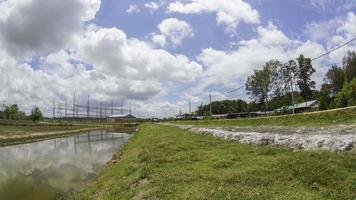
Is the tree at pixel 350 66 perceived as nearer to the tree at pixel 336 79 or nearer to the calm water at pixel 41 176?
the tree at pixel 336 79

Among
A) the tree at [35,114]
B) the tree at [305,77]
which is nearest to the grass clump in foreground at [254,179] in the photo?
the tree at [305,77]

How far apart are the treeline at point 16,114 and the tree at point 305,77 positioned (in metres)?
114

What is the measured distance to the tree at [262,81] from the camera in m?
95.5

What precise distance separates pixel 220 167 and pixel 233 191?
3.76 meters

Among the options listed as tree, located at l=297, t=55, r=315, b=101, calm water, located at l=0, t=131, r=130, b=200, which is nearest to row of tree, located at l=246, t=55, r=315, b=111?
tree, located at l=297, t=55, r=315, b=101

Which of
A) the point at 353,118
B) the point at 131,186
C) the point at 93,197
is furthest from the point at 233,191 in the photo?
the point at 353,118

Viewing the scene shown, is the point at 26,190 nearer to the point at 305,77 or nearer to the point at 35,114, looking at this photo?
the point at 305,77

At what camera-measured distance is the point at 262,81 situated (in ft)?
324

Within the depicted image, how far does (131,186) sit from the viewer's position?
592 inches

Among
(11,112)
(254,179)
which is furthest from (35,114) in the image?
(254,179)

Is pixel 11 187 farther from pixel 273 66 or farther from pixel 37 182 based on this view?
pixel 273 66

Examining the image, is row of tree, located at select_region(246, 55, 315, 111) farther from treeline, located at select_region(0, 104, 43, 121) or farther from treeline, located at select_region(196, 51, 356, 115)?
treeline, located at select_region(0, 104, 43, 121)

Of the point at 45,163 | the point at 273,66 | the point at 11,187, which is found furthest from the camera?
the point at 273,66

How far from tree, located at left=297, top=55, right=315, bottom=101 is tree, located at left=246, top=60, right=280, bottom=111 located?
6.51 metres
